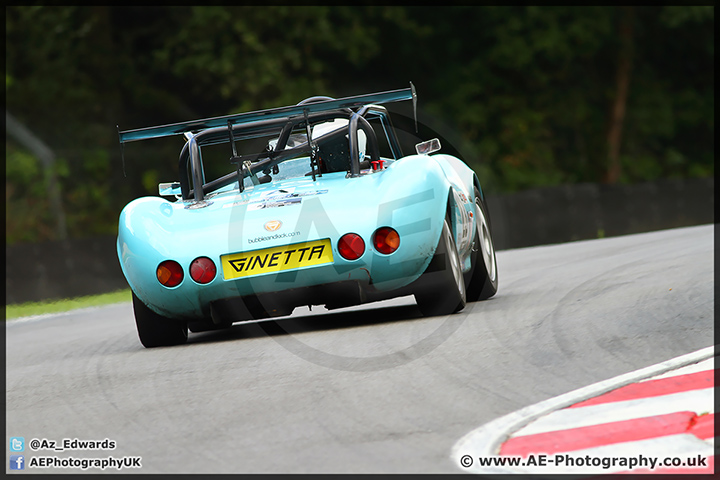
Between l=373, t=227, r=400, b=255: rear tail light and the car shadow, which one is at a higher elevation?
l=373, t=227, r=400, b=255: rear tail light

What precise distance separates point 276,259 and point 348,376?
4.30 ft

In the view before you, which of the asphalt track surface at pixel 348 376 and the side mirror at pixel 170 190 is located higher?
the side mirror at pixel 170 190

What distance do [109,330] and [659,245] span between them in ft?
20.5

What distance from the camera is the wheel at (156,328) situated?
246 inches

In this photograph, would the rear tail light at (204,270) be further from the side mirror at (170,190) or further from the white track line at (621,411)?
the white track line at (621,411)

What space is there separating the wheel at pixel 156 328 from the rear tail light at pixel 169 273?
1.24 feet

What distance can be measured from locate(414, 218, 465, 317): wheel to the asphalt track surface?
0.12 metres

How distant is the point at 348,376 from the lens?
15.2 feet

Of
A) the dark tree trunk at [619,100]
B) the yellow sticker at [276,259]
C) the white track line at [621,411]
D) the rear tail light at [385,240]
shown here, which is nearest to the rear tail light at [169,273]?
the yellow sticker at [276,259]

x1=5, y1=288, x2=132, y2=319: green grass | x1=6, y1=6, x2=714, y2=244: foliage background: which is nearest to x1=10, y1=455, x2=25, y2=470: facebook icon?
x1=5, y1=288, x2=132, y2=319: green grass

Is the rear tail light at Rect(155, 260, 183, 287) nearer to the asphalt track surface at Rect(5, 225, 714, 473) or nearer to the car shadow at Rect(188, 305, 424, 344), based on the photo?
the asphalt track surface at Rect(5, 225, 714, 473)

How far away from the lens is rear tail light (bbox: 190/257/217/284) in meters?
5.82

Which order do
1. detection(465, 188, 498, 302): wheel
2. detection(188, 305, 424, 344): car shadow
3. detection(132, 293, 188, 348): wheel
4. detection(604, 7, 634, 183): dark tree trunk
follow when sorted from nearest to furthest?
detection(132, 293, 188, 348): wheel
detection(188, 305, 424, 344): car shadow
detection(465, 188, 498, 302): wheel
detection(604, 7, 634, 183): dark tree trunk
